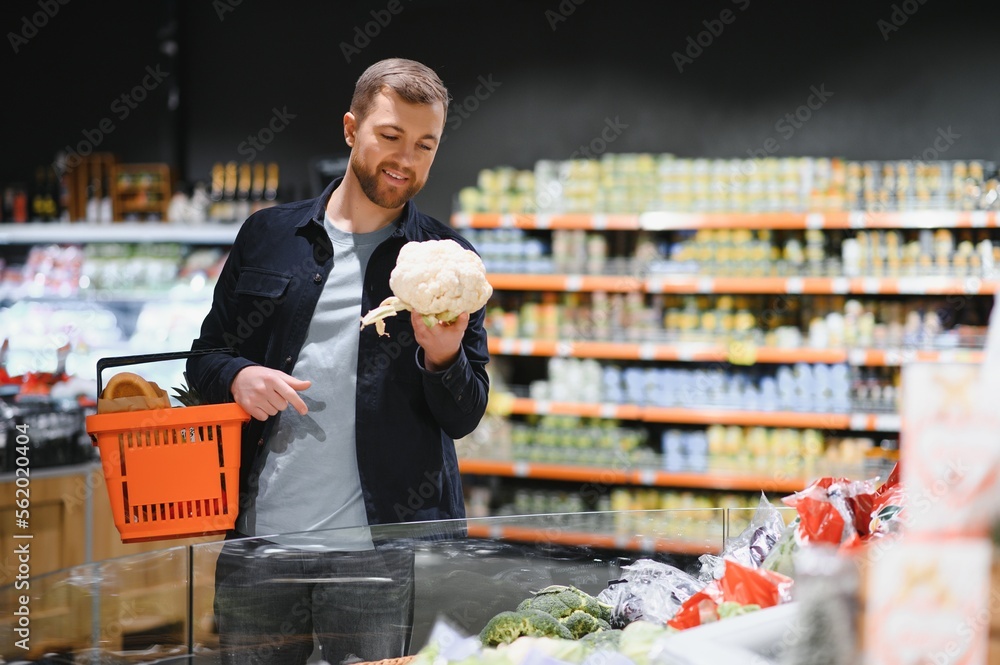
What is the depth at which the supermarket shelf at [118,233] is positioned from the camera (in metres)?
5.86

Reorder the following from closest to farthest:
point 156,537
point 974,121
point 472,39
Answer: point 156,537 → point 974,121 → point 472,39

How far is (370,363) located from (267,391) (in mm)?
267

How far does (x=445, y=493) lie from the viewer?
2.02 metres

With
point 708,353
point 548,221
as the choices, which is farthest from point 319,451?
point 548,221

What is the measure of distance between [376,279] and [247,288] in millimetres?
273

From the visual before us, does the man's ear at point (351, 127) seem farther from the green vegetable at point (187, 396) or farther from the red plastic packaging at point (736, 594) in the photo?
the red plastic packaging at point (736, 594)

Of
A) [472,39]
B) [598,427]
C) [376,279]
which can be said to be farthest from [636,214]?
[376,279]

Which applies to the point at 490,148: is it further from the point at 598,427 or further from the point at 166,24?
the point at 166,24

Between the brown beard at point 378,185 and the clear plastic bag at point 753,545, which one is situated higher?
the brown beard at point 378,185

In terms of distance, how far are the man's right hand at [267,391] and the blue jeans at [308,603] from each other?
29cm

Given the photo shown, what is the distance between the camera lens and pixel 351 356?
1.95m

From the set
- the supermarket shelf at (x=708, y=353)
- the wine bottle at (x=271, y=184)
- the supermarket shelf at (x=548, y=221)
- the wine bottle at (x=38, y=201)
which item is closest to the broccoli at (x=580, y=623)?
the supermarket shelf at (x=708, y=353)

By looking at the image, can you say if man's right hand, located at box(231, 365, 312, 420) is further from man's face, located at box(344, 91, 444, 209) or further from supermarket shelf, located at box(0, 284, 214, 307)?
supermarket shelf, located at box(0, 284, 214, 307)

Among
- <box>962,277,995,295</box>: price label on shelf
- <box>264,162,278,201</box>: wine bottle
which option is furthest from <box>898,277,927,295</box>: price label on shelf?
<box>264,162,278,201</box>: wine bottle
